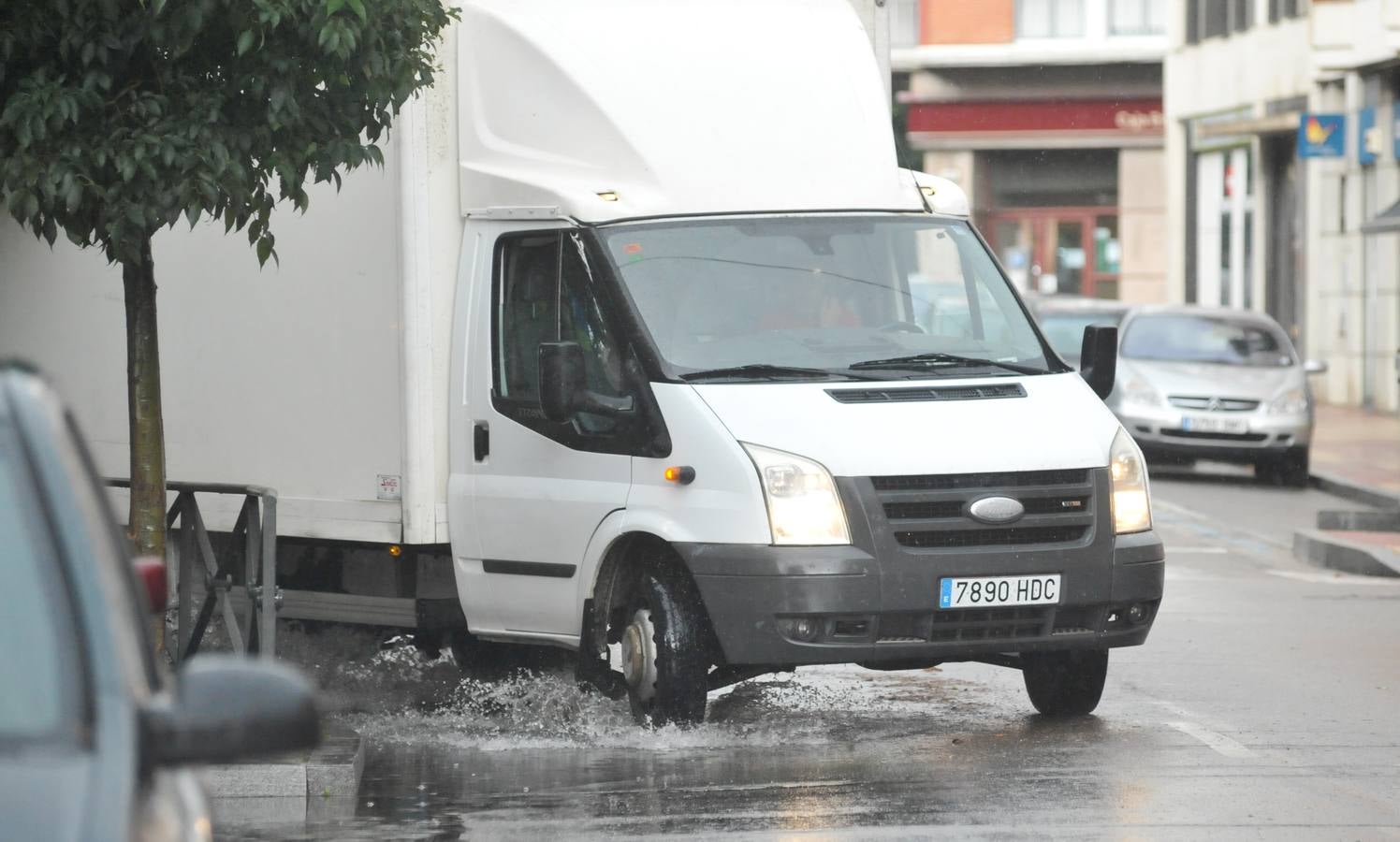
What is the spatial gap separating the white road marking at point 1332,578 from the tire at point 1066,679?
601cm

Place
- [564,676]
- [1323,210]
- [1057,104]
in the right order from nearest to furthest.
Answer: [564,676], [1323,210], [1057,104]

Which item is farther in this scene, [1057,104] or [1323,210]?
[1057,104]

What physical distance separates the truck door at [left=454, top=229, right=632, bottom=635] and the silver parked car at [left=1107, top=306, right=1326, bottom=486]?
45.4 feet

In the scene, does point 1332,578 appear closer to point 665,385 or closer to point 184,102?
point 665,385

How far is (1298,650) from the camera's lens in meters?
11.6

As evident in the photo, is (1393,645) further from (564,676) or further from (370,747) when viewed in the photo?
(370,747)

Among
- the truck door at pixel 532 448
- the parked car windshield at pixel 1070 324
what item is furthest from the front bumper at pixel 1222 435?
the truck door at pixel 532 448

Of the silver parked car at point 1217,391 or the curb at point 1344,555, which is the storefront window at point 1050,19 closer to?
the silver parked car at point 1217,391

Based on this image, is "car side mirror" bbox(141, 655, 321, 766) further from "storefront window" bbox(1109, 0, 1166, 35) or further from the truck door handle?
"storefront window" bbox(1109, 0, 1166, 35)

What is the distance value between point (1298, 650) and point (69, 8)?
21.3 ft

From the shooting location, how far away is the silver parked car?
22297 mm

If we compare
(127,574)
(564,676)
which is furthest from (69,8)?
(127,574)

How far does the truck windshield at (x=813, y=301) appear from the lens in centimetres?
877

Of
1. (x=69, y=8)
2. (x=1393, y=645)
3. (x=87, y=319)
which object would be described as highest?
(x=69, y=8)
